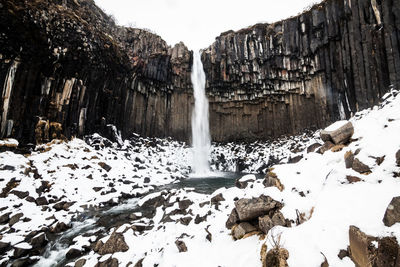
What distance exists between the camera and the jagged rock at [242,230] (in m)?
4.71

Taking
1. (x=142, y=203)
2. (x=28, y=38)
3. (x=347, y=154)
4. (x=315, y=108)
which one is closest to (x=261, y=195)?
(x=347, y=154)

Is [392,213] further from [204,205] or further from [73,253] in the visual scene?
[73,253]

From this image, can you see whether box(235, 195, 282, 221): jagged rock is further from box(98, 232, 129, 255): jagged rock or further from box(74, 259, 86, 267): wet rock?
box(74, 259, 86, 267): wet rock

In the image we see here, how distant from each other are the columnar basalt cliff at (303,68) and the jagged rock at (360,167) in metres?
13.1

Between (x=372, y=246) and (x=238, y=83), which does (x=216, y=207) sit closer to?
(x=372, y=246)

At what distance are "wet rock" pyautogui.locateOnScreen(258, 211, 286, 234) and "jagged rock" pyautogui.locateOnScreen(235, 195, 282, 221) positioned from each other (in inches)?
7.8

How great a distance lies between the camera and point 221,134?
91.7 feet

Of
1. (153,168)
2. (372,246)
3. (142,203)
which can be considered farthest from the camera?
(153,168)

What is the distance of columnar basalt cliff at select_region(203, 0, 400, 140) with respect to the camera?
13.9 metres

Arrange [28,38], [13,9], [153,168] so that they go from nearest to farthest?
1. [13,9]
2. [28,38]
3. [153,168]

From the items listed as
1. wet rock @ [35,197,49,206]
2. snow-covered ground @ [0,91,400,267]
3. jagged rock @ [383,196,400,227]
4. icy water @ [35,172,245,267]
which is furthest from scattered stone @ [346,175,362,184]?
wet rock @ [35,197,49,206]

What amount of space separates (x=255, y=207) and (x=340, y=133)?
3.38 m

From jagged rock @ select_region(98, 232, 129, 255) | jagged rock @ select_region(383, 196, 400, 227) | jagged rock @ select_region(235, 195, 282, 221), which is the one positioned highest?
jagged rock @ select_region(383, 196, 400, 227)

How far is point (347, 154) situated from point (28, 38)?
17016mm
